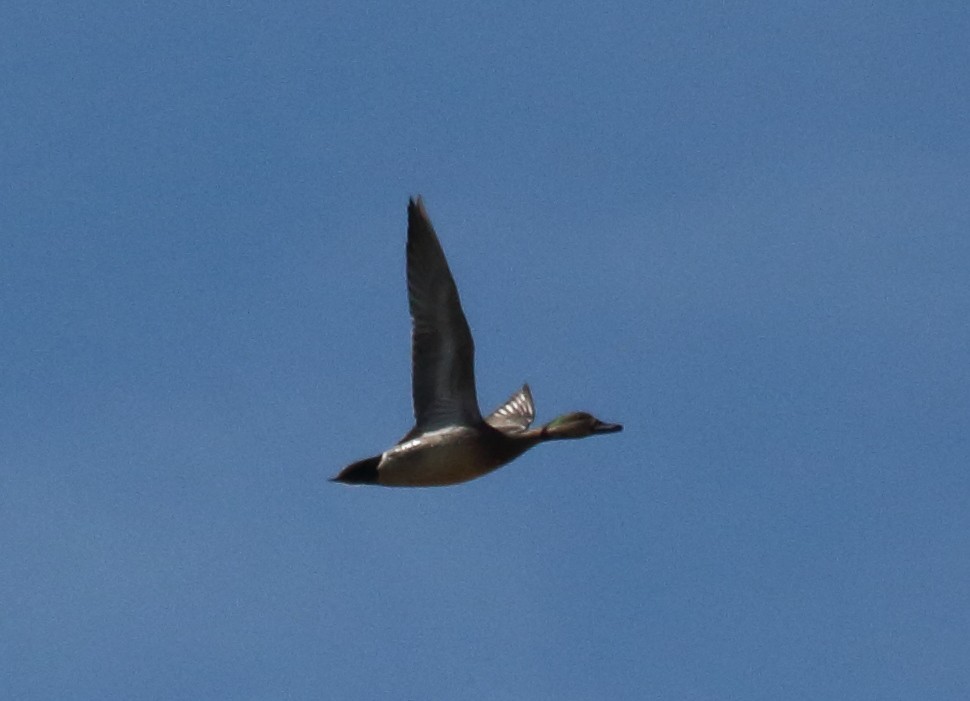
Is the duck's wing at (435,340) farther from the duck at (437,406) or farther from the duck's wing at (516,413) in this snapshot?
the duck's wing at (516,413)

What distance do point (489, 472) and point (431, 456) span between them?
80cm

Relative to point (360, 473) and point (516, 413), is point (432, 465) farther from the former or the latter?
point (516, 413)

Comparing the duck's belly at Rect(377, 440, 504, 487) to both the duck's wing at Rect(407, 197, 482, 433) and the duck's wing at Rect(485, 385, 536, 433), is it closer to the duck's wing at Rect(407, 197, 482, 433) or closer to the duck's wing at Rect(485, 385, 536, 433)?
the duck's wing at Rect(407, 197, 482, 433)

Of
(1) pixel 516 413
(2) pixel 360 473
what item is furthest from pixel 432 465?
(1) pixel 516 413

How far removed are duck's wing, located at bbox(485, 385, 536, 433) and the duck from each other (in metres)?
2.62

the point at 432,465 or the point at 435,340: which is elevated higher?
the point at 435,340

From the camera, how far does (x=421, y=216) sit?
31375mm

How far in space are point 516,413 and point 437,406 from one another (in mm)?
3578

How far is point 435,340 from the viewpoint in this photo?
3159 cm

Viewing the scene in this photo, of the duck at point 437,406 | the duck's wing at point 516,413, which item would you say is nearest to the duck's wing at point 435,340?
the duck at point 437,406

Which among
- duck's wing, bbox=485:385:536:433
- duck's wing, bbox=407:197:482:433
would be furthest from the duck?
duck's wing, bbox=485:385:536:433

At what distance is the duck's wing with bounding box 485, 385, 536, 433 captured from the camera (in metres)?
34.7

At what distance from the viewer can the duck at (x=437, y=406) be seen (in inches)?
1219

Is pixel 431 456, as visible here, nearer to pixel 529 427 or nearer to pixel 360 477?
pixel 360 477
